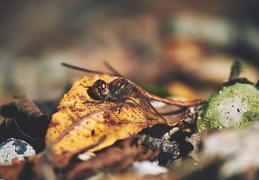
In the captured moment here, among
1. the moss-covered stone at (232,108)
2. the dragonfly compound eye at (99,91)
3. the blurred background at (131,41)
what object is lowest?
the blurred background at (131,41)

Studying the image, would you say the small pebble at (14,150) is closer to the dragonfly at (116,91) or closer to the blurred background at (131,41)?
the dragonfly at (116,91)

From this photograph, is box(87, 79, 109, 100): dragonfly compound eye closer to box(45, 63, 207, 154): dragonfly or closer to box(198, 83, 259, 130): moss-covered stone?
box(45, 63, 207, 154): dragonfly

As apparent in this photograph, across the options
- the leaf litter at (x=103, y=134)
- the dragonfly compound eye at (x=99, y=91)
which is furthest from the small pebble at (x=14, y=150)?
the dragonfly compound eye at (x=99, y=91)

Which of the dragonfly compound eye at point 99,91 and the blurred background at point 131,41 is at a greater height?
the dragonfly compound eye at point 99,91

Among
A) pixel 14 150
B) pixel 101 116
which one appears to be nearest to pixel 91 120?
pixel 101 116

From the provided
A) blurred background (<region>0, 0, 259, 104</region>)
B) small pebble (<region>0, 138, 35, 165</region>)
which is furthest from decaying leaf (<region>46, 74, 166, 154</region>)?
blurred background (<region>0, 0, 259, 104</region>)
